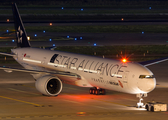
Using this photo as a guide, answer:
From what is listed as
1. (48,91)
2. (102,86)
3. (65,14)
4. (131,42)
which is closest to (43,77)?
(48,91)

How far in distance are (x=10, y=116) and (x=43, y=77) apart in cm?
970

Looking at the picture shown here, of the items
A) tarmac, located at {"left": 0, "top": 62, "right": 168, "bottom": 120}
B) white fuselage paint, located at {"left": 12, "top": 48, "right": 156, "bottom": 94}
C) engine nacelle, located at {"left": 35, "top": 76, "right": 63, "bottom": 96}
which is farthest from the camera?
engine nacelle, located at {"left": 35, "top": 76, "right": 63, "bottom": 96}

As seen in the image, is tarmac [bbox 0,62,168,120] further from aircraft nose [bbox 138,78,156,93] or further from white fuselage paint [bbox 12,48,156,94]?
aircraft nose [bbox 138,78,156,93]

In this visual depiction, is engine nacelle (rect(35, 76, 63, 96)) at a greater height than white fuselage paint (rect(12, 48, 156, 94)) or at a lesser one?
lesser

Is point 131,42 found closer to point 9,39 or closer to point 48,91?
point 9,39

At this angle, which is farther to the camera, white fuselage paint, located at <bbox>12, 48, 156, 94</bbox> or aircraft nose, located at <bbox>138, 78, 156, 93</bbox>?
white fuselage paint, located at <bbox>12, 48, 156, 94</bbox>

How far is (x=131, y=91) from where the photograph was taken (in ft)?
107

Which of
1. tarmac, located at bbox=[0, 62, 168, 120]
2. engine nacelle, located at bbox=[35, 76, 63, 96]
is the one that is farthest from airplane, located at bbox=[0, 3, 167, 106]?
tarmac, located at bbox=[0, 62, 168, 120]

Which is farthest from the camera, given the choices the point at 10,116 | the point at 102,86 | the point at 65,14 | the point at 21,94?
the point at 65,14

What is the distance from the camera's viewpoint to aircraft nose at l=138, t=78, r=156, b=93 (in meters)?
31.4

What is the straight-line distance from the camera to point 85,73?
3734cm

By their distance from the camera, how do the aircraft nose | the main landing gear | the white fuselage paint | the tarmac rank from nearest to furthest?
the tarmac
the aircraft nose
the white fuselage paint
the main landing gear

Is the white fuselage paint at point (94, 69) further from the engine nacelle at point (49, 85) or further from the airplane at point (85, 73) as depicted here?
the engine nacelle at point (49, 85)

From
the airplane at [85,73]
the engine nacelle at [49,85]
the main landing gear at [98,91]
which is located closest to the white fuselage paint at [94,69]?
the airplane at [85,73]
